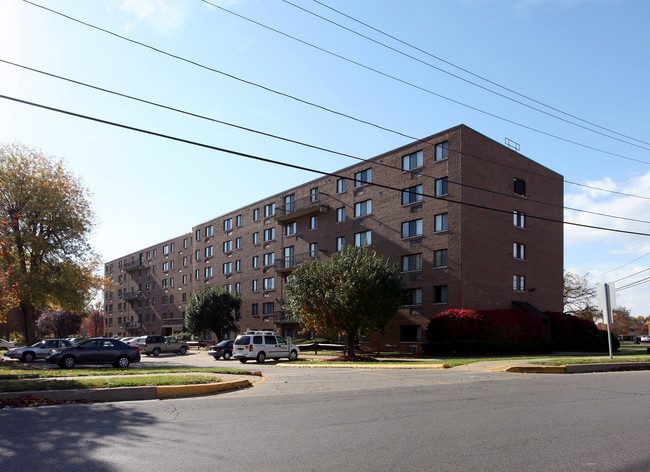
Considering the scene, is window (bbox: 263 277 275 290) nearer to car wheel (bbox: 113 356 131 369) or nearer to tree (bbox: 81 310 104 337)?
car wheel (bbox: 113 356 131 369)

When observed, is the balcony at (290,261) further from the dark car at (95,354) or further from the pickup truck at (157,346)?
the dark car at (95,354)

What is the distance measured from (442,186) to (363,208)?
828cm

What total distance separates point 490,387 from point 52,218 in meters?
29.2

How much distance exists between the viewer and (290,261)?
4956 centimetres

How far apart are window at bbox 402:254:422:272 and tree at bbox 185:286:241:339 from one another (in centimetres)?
2373

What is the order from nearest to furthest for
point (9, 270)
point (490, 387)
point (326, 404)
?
point (326, 404), point (490, 387), point (9, 270)

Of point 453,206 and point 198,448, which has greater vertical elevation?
point 453,206

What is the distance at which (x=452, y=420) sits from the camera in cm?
884

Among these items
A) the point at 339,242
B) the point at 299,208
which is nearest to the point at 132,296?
the point at 299,208

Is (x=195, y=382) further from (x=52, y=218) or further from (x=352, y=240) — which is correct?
(x=352, y=240)

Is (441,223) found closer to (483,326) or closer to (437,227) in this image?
(437,227)

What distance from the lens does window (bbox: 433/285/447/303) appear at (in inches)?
1377

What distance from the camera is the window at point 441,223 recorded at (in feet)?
116

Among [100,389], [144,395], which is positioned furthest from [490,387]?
[100,389]
